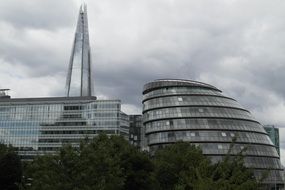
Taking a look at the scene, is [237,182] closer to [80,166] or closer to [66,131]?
[80,166]

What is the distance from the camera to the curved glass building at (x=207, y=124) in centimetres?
10106

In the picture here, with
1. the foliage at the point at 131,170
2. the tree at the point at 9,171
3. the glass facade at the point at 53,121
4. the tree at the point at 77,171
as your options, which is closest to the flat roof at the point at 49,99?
the glass facade at the point at 53,121

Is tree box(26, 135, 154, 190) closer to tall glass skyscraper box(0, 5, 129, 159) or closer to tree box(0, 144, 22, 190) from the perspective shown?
tree box(0, 144, 22, 190)

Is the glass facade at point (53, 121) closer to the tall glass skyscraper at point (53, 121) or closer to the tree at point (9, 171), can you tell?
the tall glass skyscraper at point (53, 121)

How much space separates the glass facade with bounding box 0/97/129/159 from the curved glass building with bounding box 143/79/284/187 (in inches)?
2065

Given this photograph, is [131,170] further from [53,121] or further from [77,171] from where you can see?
[53,121]

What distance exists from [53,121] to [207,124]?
282 feet

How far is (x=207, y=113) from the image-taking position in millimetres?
104562

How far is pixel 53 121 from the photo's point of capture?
561ft

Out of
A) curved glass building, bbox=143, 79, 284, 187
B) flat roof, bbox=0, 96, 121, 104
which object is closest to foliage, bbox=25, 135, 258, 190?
curved glass building, bbox=143, 79, 284, 187

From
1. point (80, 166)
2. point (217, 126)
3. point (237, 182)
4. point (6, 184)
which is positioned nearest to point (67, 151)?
point (80, 166)

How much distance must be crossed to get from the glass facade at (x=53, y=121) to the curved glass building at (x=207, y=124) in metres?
52.4

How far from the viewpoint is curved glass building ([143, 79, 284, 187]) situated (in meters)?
101

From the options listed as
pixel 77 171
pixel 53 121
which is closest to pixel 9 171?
pixel 77 171
